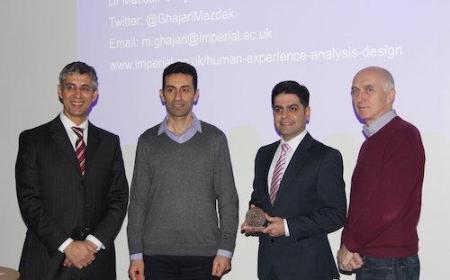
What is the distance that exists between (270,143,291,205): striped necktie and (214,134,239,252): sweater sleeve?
25 cm

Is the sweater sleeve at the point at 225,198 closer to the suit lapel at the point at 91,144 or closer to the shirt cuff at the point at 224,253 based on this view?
the shirt cuff at the point at 224,253

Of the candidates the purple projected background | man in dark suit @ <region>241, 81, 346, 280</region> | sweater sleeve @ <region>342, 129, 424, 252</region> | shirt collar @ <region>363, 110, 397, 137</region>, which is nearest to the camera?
sweater sleeve @ <region>342, 129, 424, 252</region>

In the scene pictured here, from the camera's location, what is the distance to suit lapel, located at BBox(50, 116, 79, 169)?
330 cm

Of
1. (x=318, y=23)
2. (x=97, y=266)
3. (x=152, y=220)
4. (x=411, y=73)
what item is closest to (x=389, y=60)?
(x=411, y=73)

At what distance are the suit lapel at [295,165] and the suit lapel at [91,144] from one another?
110 centimetres

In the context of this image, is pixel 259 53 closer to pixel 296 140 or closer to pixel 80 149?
pixel 296 140

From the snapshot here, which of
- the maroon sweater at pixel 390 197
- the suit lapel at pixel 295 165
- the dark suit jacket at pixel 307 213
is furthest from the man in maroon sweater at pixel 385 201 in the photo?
the suit lapel at pixel 295 165

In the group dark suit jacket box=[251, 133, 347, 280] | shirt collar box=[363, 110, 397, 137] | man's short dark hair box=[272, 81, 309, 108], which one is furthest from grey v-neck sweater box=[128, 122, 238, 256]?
shirt collar box=[363, 110, 397, 137]

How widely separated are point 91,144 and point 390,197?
1.71 m

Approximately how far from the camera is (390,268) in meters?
2.84

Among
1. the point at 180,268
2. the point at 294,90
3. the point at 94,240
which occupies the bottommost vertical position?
the point at 180,268

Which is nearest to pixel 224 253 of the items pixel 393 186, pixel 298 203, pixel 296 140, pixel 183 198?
pixel 183 198

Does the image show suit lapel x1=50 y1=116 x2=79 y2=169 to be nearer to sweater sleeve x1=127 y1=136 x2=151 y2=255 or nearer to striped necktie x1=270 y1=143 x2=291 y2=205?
sweater sleeve x1=127 y1=136 x2=151 y2=255

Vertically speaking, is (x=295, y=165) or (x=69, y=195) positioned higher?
(x=295, y=165)
